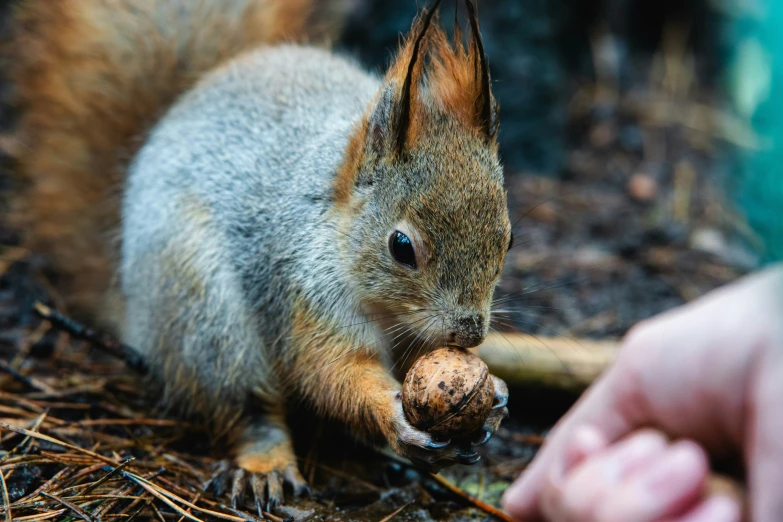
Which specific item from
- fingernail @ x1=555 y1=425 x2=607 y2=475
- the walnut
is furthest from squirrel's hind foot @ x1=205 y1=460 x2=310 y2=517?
fingernail @ x1=555 y1=425 x2=607 y2=475

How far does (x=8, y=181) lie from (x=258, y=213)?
1954 mm

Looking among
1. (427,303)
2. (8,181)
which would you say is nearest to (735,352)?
(427,303)

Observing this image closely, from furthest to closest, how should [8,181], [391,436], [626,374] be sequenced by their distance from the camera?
[8,181], [391,436], [626,374]

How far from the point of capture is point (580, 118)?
505cm

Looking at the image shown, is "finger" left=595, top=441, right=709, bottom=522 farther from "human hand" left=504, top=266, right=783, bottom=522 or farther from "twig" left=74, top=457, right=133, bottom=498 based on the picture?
"twig" left=74, top=457, right=133, bottom=498

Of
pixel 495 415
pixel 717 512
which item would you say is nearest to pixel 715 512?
pixel 717 512

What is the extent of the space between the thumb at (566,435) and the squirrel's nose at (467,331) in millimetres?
600

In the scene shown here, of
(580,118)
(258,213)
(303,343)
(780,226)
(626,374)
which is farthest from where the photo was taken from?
(580,118)

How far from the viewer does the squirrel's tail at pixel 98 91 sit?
10.00 feet

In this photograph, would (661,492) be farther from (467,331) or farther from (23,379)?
(23,379)

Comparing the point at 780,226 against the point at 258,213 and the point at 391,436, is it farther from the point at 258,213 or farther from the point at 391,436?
the point at 258,213

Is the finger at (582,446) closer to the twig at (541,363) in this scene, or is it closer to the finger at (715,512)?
the finger at (715,512)

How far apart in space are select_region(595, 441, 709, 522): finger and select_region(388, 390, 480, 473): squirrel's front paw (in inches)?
33.3

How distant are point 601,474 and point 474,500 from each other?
1182 millimetres
